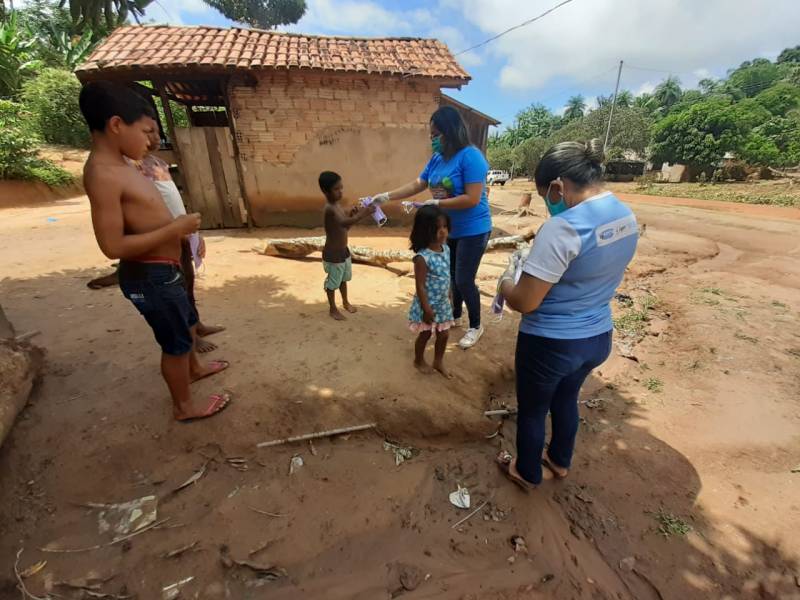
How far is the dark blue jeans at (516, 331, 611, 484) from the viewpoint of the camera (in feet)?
5.63

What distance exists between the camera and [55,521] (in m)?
1.82

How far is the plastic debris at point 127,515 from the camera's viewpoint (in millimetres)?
1814

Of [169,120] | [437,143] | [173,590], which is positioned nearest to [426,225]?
[437,143]

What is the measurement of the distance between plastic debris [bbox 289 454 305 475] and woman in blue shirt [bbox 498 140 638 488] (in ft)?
4.33

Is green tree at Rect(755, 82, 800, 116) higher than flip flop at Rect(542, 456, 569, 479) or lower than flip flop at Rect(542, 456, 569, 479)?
higher

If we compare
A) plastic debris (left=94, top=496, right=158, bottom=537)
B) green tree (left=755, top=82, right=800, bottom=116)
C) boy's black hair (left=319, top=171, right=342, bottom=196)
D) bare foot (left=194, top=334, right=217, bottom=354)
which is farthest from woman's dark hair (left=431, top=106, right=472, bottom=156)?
green tree (left=755, top=82, right=800, bottom=116)

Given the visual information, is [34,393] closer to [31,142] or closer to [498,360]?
[498,360]

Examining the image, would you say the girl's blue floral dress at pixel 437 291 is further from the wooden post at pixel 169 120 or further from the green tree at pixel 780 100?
the green tree at pixel 780 100

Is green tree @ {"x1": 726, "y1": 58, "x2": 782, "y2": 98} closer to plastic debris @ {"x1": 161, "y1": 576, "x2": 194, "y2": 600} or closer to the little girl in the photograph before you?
the little girl

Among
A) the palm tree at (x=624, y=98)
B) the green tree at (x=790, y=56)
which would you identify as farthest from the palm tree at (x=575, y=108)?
the green tree at (x=790, y=56)

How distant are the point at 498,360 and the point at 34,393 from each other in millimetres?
3438

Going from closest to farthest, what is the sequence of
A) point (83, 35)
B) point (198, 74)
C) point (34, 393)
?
point (34, 393)
point (198, 74)
point (83, 35)

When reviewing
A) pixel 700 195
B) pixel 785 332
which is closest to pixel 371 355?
pixel 785 332

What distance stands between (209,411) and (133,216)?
1237mm
